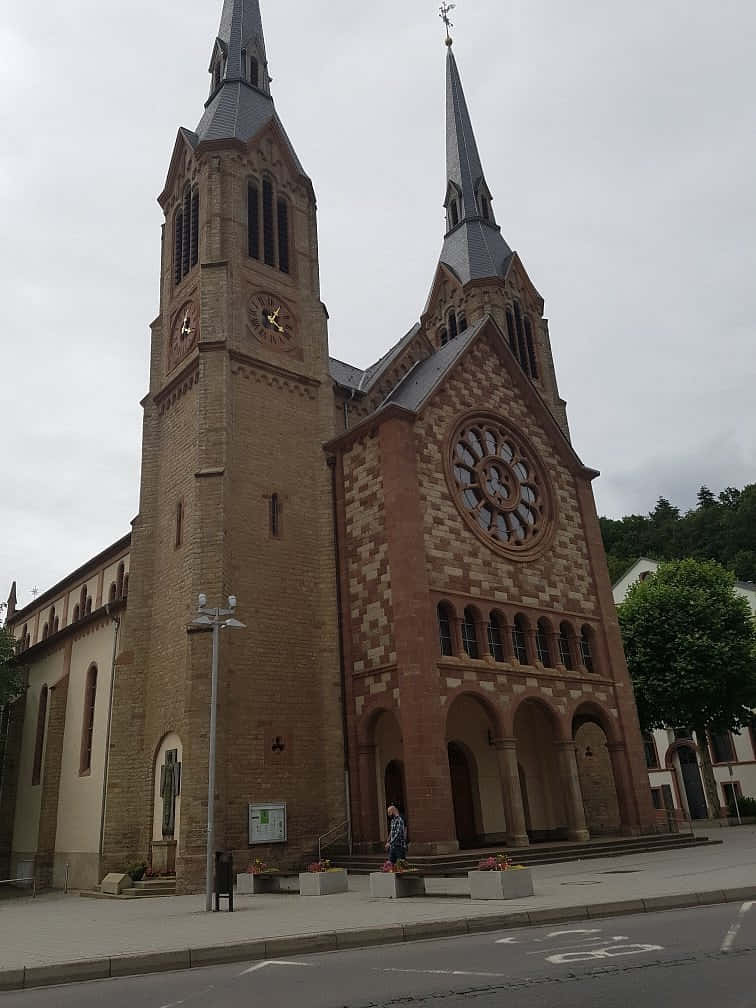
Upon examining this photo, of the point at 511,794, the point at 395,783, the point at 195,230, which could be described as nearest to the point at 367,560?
the point at 395,783

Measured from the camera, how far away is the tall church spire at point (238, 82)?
1371 inches

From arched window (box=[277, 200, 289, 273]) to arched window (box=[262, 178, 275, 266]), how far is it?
1.39 ft

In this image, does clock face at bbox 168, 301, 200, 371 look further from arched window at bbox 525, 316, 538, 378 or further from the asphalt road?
the asphalt road

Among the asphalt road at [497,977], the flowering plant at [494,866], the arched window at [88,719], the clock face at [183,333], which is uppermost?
the clock face at [183,333]

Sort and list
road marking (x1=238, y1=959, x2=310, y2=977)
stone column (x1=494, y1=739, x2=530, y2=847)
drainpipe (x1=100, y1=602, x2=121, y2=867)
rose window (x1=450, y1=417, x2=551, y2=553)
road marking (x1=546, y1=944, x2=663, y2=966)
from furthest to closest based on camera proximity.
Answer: rose window (x1=450, y1=417, x2=551, y2=553) → drainpipe (x1=100, y1=602, x2=121, y2=867) → stone column (x1=494, y1=739, x2=530, y2=847) → road marking (x1=238, y1=959, x2=310, y2=977) → road marking (x1=546, y1=944, x2=663, y2=966)

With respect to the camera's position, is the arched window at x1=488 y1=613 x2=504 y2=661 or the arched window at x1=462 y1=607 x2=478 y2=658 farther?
the arched window at x1=488 y1=613 x2=504 y2=661

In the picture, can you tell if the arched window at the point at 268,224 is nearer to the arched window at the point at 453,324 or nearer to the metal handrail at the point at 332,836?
the arched window at the point at 453,324

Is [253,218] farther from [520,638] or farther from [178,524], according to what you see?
[520,638]

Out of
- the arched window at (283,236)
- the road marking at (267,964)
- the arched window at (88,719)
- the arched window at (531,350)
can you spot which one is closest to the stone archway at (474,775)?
the arched window at (88,719)

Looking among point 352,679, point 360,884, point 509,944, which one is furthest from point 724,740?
point 509,944

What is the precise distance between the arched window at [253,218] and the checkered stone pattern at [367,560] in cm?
965

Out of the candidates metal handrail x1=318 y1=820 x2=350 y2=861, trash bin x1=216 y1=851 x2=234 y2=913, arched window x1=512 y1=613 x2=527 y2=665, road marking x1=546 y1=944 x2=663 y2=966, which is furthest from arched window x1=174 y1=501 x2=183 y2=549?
road marking x1=546 y1=944 x2=663 y2=966

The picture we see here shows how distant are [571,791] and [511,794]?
130 inches

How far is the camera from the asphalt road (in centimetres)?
694
